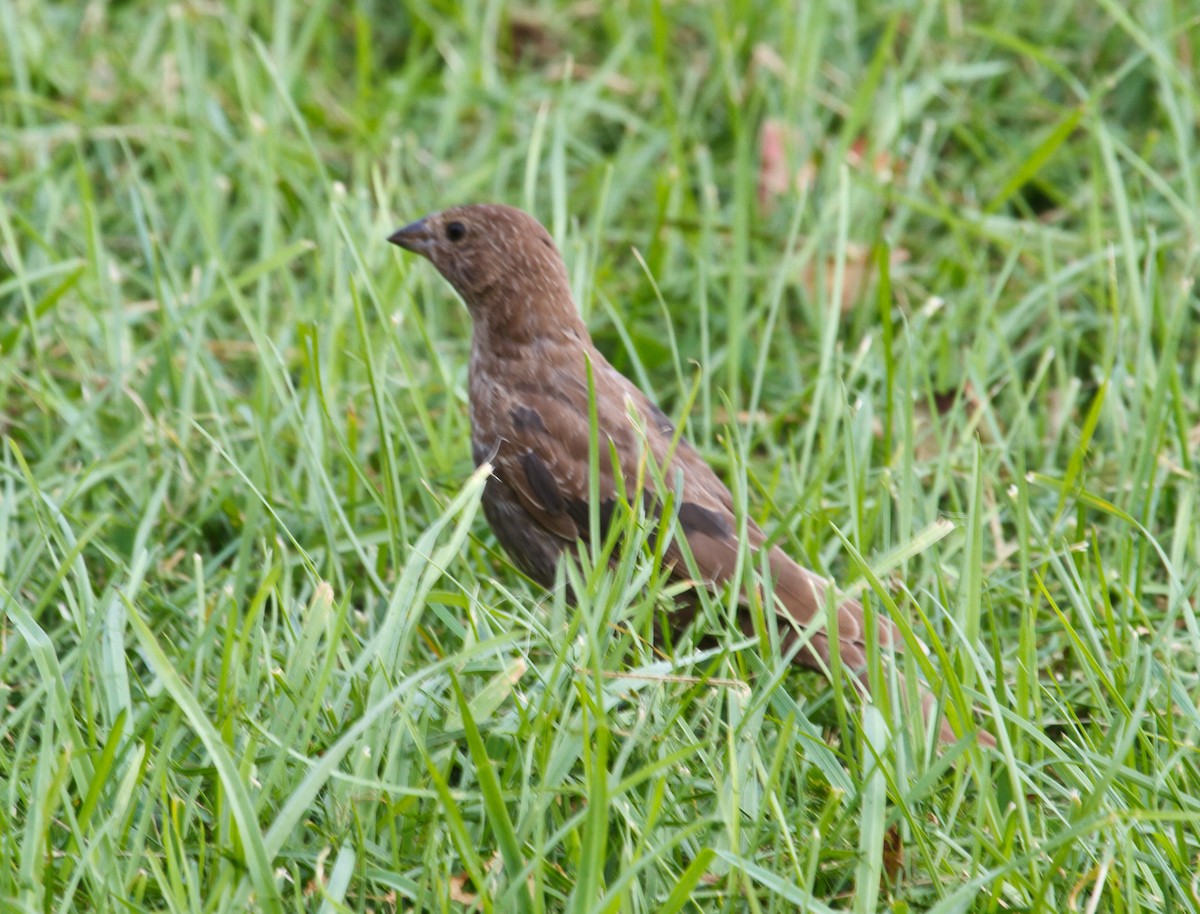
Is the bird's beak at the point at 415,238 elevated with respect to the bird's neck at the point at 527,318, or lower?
elevated

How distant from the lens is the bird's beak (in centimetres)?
452

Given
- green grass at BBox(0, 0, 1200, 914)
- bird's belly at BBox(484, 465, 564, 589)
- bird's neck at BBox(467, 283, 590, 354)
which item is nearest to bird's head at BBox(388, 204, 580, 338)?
bird's neck at BBox(467, 283, 590, 354)

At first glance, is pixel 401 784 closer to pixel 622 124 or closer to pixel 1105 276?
pixel 1105 276

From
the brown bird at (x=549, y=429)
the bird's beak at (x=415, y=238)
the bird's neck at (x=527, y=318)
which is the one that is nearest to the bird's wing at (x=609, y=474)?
the brown bird at (x=549, y=429)

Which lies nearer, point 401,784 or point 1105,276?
point 401,784

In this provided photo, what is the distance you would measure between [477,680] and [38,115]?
3.42 meters

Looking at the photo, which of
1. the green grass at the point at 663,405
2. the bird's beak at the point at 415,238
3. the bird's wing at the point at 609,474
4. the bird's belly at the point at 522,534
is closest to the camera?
the green grass at the point at 663,405

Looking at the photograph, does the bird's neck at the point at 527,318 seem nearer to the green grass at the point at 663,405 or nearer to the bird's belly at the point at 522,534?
the green grass at the point at 663,405

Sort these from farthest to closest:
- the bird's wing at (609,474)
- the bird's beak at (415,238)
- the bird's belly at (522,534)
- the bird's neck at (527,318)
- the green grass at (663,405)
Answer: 1. the bird's beak at (415,238)
2. the bird's neck at (527,318)
3. the bird's belly at (522,534)
4. the bird's wing at (609,474)
5. the green grass at (663,405)

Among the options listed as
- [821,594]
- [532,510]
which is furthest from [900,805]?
[532,510]

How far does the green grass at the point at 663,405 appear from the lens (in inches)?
119

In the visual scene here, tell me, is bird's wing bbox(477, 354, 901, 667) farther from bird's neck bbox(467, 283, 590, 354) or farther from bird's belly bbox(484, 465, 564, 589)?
bird's neck bbox(467, 283, 590, 354)

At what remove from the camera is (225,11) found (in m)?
6.30

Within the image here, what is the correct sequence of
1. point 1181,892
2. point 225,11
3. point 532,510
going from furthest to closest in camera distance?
point 225,11, point 532,510, point 1181,892
